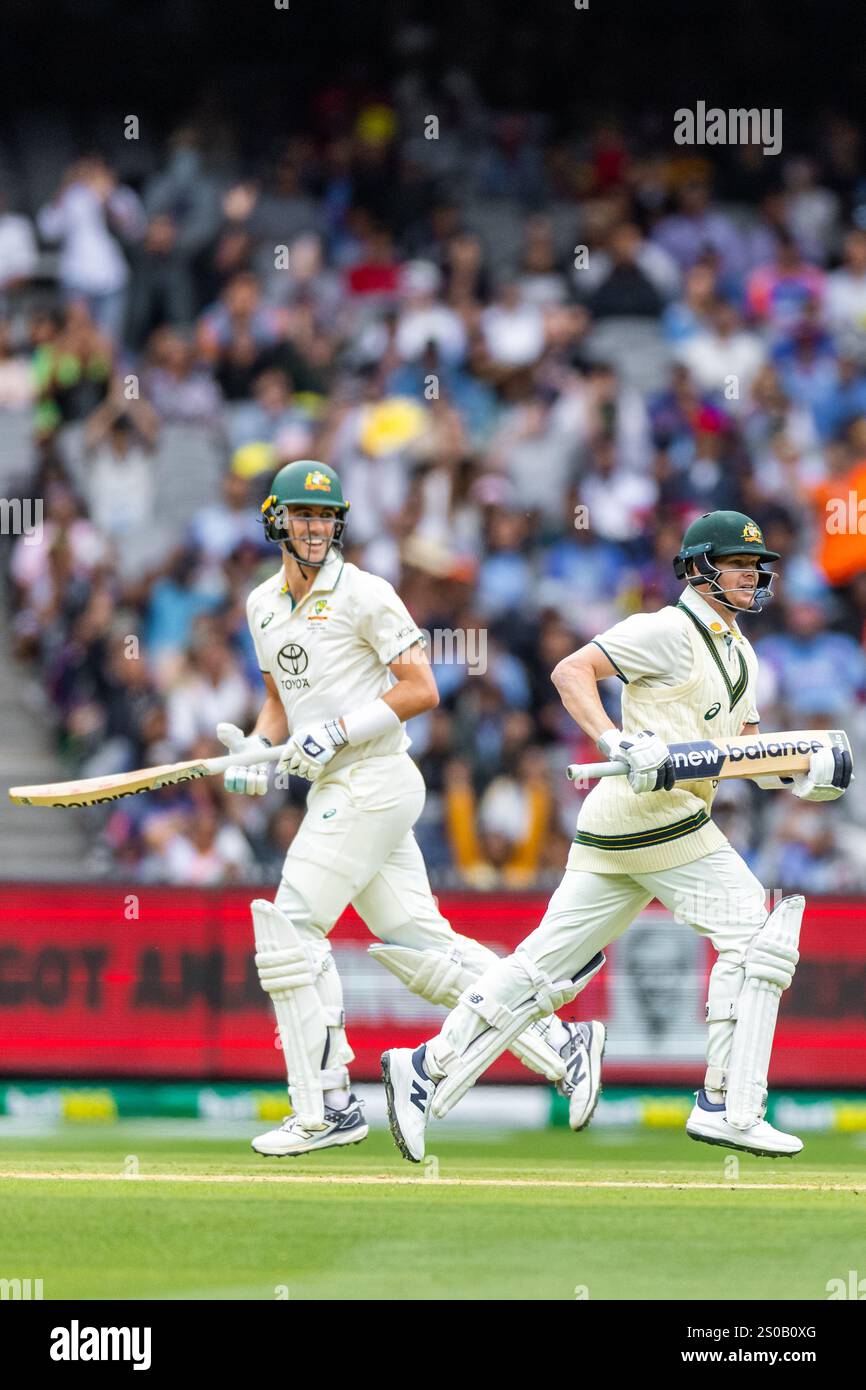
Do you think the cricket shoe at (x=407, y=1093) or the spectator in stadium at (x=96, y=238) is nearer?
the cricket shoe at (x=407, y=1093)

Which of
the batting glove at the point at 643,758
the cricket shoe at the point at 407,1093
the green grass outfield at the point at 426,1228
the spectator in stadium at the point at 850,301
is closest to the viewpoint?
the green grass outfield at the point at 426,1228

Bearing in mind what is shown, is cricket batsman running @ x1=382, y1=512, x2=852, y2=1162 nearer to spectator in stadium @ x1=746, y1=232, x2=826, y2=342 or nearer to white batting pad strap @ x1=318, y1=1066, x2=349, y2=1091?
white batting pad strap @ x1=318, y1=1066, x2=349, y2=1091

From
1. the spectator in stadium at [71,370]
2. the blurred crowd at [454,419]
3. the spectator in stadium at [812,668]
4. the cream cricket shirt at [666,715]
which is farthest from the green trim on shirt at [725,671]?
the spectator in stadium at [71,370]

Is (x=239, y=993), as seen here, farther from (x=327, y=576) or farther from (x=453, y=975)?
(x=327, y=576)

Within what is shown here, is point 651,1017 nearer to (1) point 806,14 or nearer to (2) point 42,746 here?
(2) point 42,746

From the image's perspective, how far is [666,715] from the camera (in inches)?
297

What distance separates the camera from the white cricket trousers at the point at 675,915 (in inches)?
295

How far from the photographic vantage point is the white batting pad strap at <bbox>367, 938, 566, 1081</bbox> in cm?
805

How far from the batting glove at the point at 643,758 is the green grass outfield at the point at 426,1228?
131 cm

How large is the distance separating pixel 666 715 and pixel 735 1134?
4.53 feet

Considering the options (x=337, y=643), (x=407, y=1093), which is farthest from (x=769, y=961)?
(x=337, y=643)

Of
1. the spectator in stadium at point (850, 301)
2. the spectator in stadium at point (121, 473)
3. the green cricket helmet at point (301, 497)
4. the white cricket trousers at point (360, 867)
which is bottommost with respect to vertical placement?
the white cricket trousers at point (360, 867)

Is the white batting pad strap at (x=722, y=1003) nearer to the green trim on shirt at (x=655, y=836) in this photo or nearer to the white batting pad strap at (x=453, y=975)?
the green trim on shirt at (x=655, y=836)

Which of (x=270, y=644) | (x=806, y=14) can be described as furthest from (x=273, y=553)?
(x=806, y=14)
